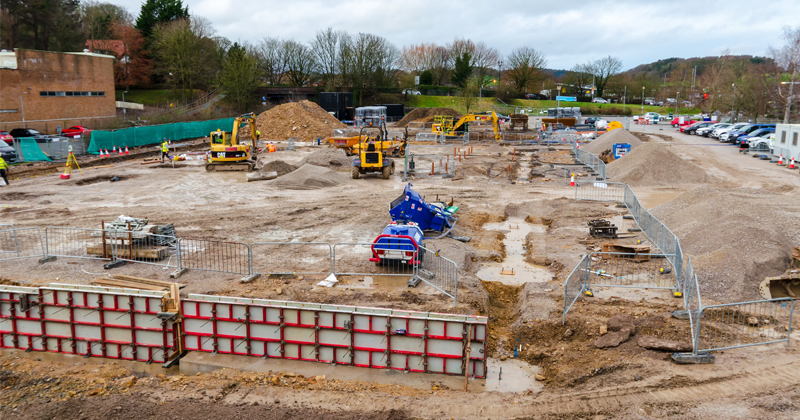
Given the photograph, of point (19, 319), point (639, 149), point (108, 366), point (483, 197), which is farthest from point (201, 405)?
point (639, 149)

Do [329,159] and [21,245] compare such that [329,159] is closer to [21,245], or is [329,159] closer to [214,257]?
[214,257]

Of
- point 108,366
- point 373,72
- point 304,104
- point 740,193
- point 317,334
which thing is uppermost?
point 373,72

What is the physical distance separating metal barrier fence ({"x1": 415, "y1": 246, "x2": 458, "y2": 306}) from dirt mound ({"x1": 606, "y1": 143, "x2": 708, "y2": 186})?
16519 millimetres

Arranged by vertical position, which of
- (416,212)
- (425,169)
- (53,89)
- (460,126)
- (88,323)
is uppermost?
(53,89)

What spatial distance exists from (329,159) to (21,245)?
65.7ft

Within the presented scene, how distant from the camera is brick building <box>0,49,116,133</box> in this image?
146 feet

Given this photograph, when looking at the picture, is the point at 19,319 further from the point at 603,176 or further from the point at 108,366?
the point at 603,176

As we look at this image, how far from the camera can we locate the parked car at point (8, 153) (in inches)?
1264

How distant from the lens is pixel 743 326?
1130 centimetres

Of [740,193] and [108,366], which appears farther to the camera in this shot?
[740,193]

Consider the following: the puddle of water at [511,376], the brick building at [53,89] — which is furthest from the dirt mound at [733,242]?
the brick building at [53,89]

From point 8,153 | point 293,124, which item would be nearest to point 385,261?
point 8,153

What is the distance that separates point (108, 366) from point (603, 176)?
24.4 meters

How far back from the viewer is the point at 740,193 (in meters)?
21.8
